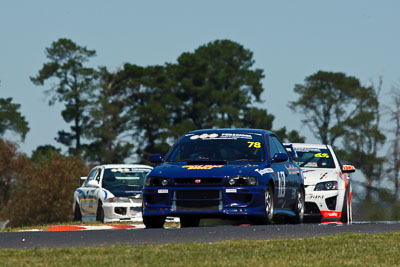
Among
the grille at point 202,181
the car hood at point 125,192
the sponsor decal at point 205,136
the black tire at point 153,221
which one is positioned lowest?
the black tire at point 153,221

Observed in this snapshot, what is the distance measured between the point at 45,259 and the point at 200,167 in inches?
238

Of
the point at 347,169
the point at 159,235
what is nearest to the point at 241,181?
the point at 159,235

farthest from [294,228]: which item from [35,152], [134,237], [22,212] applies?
[35,152]

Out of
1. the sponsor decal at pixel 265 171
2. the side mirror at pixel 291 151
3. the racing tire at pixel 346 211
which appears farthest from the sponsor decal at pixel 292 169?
the racing tire at pixel 346 211

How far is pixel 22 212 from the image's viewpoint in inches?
2874

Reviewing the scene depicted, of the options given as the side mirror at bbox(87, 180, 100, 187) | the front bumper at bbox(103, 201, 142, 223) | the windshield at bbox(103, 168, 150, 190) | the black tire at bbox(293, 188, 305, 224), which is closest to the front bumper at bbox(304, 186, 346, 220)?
the black tire at bbox(293, 188, 305, 224)

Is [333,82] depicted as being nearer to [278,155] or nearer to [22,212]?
[22,212]

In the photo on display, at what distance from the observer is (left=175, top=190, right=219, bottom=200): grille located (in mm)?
16250

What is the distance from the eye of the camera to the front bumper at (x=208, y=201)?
16.3 metres

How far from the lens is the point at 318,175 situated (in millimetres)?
21438

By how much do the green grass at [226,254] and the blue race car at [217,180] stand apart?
362cm

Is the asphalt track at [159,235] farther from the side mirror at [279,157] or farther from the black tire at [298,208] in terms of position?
the black tire at [298,208]

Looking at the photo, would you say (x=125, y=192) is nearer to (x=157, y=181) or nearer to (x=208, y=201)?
(x=157, y=181)

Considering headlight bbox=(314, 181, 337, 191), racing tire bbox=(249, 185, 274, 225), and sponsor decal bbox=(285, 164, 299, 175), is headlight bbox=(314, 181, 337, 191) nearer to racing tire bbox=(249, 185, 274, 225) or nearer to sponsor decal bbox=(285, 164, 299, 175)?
sponsor decal bbox=(285, 164, 299, 175)
